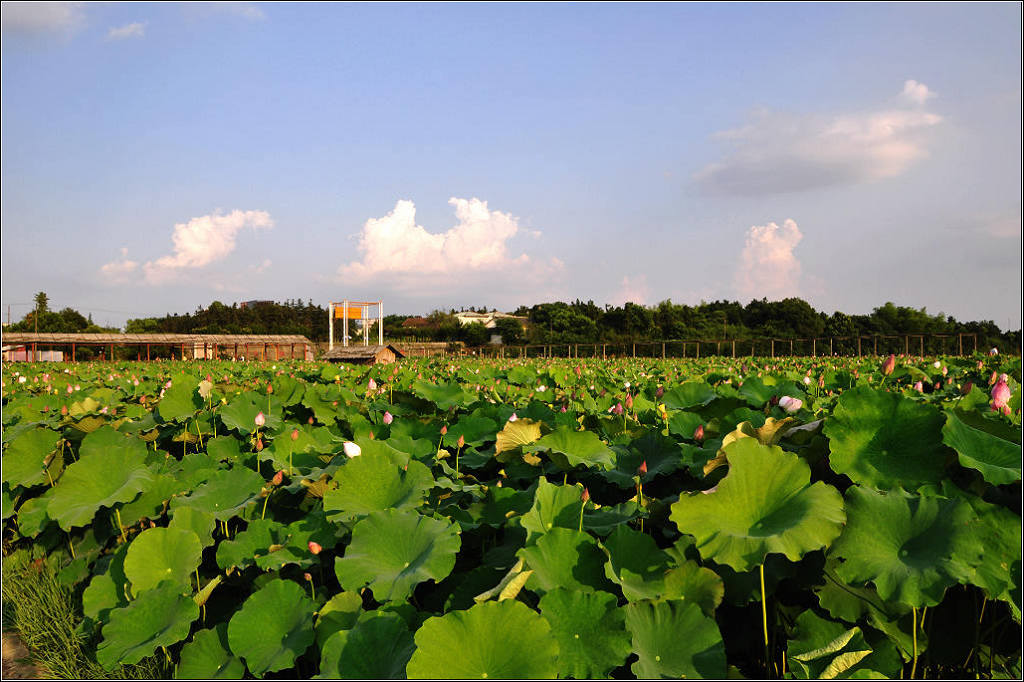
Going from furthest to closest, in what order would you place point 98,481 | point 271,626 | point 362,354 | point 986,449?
point 362,354, point 98,481, point 271,626, point 986,449

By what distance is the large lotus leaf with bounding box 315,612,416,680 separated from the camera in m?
1.03

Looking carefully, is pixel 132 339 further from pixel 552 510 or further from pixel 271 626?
pixel 552 510

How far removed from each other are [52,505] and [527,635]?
177cm

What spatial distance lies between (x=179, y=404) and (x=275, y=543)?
152 cm

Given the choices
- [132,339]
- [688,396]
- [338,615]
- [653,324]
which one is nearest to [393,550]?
[338,615]

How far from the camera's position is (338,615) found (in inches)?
48.3

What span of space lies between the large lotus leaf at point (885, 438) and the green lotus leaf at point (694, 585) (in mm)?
360

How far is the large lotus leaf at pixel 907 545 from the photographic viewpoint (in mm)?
880

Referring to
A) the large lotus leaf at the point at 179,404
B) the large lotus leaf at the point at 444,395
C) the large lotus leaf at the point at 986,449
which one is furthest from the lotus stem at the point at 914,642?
the large lotus leaf at the point at 179,404

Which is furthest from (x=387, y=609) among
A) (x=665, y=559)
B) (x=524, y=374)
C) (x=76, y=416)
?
(x=524, y=374)

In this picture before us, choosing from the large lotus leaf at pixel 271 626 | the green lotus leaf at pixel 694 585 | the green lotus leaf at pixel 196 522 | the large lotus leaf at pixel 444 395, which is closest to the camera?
the green lotus leaf at pixel 694 585

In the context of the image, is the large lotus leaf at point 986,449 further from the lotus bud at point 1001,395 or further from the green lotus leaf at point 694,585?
the green lotus leaf at point 694,585

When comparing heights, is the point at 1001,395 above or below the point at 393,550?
above

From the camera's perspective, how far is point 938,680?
987 mm
